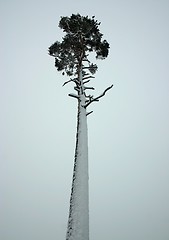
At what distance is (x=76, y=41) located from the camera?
12.1 meters

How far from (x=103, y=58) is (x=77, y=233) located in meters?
9.32

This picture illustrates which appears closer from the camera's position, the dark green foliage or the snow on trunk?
the snow on trunk

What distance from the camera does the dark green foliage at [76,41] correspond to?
11.8m

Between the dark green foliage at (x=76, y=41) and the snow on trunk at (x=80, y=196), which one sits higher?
the dark green foliage at (x=76, y=41)

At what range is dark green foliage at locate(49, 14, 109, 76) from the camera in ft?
38.8

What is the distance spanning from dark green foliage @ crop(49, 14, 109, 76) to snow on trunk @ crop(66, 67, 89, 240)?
4.64 meters

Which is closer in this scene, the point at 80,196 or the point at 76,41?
the point at 80,196

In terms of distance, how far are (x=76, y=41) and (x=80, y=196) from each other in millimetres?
8086

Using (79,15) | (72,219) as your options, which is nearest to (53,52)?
(79,15)

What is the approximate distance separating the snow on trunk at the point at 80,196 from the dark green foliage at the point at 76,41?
464cm

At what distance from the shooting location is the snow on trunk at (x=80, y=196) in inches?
235

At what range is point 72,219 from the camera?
6.20m

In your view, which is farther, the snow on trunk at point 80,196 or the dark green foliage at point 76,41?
the dark green foliage at point 76,41

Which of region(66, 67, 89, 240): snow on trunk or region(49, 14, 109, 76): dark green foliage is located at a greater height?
region(49, 14, 109, 76): dark green foliage
